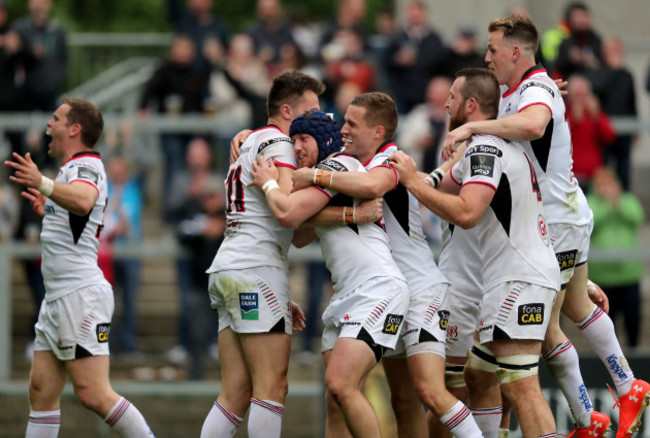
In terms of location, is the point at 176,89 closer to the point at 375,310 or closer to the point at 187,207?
the point at 187,207

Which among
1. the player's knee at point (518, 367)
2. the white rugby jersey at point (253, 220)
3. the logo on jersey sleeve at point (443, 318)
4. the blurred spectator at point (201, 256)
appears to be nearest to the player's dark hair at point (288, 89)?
the white rugby jersey at point (253, 220)

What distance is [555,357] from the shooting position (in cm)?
829

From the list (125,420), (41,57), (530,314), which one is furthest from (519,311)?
(41,57)

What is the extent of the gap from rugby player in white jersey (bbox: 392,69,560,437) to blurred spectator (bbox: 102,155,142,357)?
716cm

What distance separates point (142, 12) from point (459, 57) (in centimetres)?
2059

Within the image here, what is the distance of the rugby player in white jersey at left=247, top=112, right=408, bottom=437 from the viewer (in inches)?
299

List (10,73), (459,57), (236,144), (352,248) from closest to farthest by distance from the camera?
1. (352,248)
2. (236,144)
3. (459,57)
4. (10,73)

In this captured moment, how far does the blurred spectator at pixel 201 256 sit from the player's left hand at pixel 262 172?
5441 mm

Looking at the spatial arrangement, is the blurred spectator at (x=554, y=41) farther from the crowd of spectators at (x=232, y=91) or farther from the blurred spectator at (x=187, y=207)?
the blurred spectator at (x=187, y=207)

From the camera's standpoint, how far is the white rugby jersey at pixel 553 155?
796 centimetres

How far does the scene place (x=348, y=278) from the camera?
309 inches

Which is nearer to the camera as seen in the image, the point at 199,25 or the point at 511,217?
the point at 511,217

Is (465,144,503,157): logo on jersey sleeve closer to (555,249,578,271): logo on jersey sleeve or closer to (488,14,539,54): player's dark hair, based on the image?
(488,14,539,54): player's dark hair

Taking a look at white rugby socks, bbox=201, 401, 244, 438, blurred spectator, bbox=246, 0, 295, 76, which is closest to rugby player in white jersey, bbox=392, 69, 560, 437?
white rugby socks, bbox=201, 401, 244, 438
